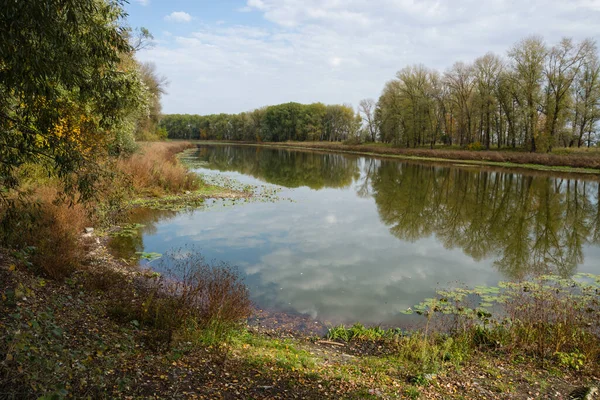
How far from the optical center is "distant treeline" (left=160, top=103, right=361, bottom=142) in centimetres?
10696

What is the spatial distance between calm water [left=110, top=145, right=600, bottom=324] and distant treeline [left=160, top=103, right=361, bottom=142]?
77566 mm

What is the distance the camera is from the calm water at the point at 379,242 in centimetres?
1087

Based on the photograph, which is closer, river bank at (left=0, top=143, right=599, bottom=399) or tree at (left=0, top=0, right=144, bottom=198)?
river bank at (left=0, top=143, right=599, bottom=399)

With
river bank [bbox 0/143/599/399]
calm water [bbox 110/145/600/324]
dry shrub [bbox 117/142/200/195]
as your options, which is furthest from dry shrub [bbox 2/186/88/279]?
dry shrub [bbox 117/142/200/195]

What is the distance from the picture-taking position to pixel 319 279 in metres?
11.7

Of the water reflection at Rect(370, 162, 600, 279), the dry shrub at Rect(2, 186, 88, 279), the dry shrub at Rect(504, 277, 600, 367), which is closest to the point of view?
the dry shrub at Rect(504, 277, 600, 367)

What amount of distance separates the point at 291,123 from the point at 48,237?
108m

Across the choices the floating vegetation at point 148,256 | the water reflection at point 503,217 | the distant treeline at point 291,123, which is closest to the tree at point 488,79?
the water reflection at point 503,217

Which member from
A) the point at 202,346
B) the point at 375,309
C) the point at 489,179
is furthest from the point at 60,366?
the point at 489,179

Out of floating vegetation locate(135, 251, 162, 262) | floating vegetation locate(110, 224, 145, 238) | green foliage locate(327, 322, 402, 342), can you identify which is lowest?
green foliage locate(327, 322, 402, 342)

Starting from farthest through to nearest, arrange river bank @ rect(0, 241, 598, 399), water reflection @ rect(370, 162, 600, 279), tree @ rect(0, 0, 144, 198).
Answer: water reflection @ rect(370, 162, 600, 279) → tree @ rect(0, 0, 144, 198) → river bank @ rect(0, 241, 598, 399)

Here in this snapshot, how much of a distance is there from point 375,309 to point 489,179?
33012 millimetres

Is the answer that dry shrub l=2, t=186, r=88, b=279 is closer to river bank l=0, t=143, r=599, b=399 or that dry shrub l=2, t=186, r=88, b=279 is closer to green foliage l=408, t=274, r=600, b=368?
river bank l=0, t=143, r=599, b=399

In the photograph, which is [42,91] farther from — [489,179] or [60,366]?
[489,179]
